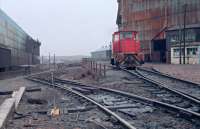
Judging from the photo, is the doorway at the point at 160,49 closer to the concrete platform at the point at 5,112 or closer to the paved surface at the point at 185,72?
the paved surface at the point at 185,72

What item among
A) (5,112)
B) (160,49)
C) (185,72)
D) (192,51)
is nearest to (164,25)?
(160,49)

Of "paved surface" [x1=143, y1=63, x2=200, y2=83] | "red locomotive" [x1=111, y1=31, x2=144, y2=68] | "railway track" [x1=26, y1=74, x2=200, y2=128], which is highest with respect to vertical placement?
"red locomotive" [x1=111, y1=31, x2=144, y2=68]

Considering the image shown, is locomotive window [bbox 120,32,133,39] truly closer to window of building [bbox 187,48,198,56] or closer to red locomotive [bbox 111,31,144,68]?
red locomotive [bbox 111,31,144,68]

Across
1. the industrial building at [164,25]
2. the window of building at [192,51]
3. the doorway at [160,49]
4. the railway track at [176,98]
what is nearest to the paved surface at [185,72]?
the railway track at [176,98]

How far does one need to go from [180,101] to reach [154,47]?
44.6 metres

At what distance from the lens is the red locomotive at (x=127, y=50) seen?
30.2 meters

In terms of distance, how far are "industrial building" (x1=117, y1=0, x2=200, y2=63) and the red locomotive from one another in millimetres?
13898

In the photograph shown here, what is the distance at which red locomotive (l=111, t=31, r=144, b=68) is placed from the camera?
1191 inches

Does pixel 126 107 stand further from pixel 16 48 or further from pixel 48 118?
pixel 16 48

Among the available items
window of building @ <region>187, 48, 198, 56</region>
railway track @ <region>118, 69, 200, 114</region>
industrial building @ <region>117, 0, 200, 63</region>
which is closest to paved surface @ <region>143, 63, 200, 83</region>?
railway track @ <region>118, 69, 200, 114</region>

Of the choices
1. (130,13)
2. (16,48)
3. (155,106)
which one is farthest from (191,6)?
(155,106)

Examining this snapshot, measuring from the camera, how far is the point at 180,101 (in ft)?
36.1

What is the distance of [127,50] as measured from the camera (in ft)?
101

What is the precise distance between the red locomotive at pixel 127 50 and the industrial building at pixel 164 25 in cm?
1390
